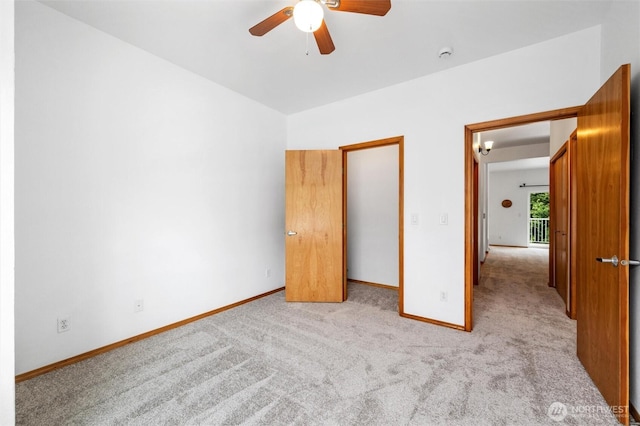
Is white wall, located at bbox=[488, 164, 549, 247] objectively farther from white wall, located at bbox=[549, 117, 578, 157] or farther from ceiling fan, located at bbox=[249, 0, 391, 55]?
ceiling fan, located at bbox=[249, 0, 391, 55]

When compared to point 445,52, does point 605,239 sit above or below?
below

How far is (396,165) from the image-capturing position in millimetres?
4039

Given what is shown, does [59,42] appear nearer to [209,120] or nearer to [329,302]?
[209,120]

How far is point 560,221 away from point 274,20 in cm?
431

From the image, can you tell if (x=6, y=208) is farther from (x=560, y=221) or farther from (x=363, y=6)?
(x=560, y=221)

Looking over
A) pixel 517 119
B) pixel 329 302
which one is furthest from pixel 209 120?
pixel 517 119

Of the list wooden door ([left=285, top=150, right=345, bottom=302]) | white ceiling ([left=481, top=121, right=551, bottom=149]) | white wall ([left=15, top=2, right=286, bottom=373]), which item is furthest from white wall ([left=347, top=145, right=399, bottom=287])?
white ceiling ([left=481, top=121, right=551, bottom=149])

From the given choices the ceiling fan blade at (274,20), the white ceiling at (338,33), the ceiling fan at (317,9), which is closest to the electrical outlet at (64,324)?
the white ceiling at (338,33)

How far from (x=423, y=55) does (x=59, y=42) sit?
2.87 metres

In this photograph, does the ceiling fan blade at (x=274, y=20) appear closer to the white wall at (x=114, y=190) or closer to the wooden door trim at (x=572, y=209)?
the white wall at (x=114, y=190)

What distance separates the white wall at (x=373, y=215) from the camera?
13.3 feet

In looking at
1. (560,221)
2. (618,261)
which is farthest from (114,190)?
(560,221)

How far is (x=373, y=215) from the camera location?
4.24 m

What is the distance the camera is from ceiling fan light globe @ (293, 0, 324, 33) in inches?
59.7
